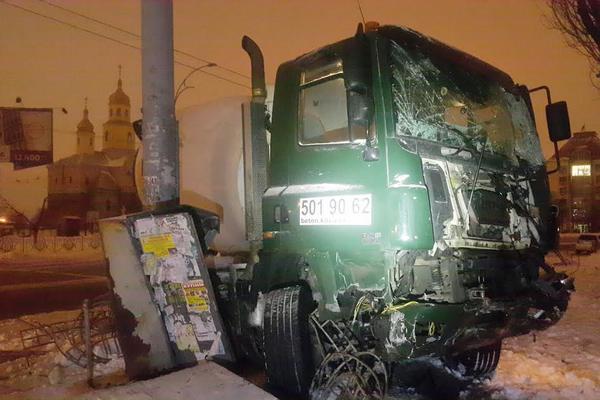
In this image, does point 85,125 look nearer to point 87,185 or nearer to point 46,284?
point 87,185

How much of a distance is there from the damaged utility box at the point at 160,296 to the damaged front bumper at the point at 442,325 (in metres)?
1.79

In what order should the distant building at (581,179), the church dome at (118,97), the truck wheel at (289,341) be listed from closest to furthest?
the truck wheel at (289,341)
the distant building at (581,179)
the church dome at (118,97)

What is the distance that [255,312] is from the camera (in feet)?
15.7

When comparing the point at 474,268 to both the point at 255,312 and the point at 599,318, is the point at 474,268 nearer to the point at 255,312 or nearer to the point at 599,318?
the point at 255,312

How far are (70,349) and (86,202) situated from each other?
66404 millimetres

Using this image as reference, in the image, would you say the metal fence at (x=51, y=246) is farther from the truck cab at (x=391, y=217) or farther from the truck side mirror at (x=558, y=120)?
the truck side mirror at (x=558, y=120)

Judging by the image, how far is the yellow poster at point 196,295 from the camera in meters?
4.61

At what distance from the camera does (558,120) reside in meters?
5.51

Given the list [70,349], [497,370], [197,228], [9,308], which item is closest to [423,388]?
[497,370]

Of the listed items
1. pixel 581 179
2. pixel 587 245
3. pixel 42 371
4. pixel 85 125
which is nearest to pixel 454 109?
pixel 42 371

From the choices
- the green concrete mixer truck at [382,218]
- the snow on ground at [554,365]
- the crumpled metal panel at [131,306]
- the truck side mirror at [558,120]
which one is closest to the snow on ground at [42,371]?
the crumpled metal panel at [131,306]

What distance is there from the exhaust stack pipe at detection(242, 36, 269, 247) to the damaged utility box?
389mm

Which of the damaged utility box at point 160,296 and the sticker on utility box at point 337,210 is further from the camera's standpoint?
the damaged utility box at point 160,296

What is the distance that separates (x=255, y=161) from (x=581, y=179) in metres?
61.9
